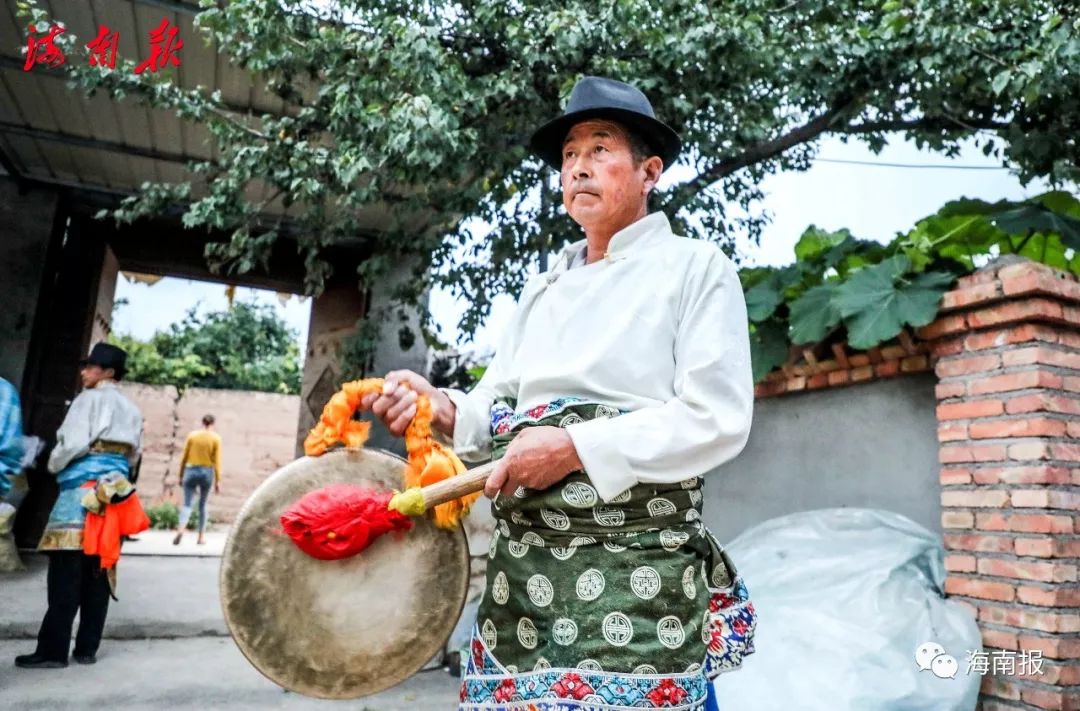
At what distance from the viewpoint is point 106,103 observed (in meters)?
5.45

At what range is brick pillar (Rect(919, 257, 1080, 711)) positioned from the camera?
106 inches

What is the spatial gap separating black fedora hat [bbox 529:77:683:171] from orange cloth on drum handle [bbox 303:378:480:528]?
2.10 feet

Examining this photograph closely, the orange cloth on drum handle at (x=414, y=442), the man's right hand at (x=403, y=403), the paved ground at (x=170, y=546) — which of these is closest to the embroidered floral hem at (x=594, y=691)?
the orange cloth on drum handle at (x=414, y=442)

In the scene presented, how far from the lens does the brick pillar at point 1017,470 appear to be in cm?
270

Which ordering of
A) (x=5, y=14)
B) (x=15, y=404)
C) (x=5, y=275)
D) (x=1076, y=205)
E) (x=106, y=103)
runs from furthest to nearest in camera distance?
(x=5, y=275), (x=106, y=103), (x=5, y=14), (x=1076, y=205), (x=15, y=404)

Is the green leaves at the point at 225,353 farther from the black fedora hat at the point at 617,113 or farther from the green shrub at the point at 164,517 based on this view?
the black fedora hat at the point at 617,113

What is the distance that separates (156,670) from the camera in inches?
162

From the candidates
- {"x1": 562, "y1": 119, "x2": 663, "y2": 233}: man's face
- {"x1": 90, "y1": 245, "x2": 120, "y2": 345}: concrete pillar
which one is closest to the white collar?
{"x1": 562, "y1": 119, "x2": 663, "y2": 233}: man's face

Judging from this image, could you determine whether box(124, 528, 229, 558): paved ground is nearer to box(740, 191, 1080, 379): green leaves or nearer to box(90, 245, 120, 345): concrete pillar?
box(90, 245, 120, 345): concrete pillar

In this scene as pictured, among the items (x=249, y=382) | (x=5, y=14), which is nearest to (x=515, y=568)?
(x=5, y=14)

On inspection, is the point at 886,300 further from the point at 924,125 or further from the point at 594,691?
the point at 924,125

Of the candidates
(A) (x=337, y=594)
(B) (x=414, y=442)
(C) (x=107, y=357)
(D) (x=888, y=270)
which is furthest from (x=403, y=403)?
(C) (x=107, y=357)

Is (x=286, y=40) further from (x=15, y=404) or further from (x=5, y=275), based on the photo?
(x=5, y=275)

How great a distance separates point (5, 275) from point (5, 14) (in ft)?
9.55
